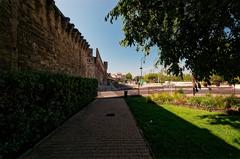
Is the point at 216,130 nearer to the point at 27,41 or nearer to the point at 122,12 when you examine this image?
the point at 122,12

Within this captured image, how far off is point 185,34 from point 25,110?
5166 mm

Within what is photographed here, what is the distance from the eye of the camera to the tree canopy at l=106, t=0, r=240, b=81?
584 centimetres

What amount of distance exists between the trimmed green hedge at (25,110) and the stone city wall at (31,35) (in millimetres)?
779

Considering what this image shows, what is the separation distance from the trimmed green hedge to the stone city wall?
779 mm

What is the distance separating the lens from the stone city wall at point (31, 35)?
5417mm

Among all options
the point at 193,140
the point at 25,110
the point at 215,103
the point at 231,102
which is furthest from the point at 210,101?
the point at 25,110

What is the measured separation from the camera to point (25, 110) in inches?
196

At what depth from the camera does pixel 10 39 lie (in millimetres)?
5590

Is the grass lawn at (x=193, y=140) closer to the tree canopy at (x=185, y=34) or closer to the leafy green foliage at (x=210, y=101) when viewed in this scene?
the tree canopy at (x=185, y=34)

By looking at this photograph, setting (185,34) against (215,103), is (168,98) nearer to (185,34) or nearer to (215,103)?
(215,103)

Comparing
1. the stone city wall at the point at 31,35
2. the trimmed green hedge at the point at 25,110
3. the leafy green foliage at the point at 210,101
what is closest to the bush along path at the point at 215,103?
the leafy green foliage at the point at 210,101

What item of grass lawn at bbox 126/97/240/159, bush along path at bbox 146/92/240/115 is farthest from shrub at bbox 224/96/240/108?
grass lawn at bbox 126/97/240/159

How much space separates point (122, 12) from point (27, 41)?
128 inches

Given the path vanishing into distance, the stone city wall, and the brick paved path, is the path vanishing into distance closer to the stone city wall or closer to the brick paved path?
the brick paved path
